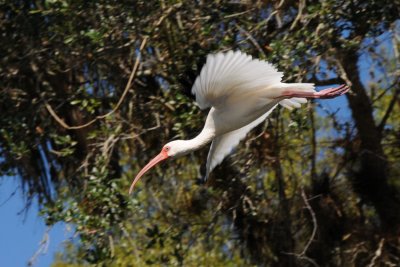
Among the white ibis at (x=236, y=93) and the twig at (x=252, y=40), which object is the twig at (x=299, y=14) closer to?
the twig at (x=252, y=40)

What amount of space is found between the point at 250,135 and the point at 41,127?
5.89 feet

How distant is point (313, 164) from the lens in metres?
9.73

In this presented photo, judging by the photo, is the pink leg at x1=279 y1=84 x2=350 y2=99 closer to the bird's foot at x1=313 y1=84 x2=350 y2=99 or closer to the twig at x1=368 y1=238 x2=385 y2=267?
the bird's foot at x1=313 y1=84 x2=350 y2=99

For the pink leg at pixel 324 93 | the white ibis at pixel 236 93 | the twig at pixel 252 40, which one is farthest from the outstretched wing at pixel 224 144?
the twig at pixel 252 40

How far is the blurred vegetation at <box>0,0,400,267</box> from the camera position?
827cm

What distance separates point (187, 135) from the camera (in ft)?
27.5

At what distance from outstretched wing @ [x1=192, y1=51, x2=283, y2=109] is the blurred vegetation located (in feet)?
0.53

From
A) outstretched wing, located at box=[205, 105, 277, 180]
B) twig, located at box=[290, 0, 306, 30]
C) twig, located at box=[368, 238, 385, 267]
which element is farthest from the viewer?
twig, located at box=[368, 238, 385, 267]

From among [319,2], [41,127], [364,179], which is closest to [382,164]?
[364,179]

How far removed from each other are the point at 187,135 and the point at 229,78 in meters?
1.67

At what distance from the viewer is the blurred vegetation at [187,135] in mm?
8266

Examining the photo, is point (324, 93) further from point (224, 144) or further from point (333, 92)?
point (224, 144)

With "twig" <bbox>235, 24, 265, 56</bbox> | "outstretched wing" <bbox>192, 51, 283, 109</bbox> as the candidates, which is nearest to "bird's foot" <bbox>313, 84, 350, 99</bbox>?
"outstretched wing" <bbox>192, 51, 283, 109</bbox>

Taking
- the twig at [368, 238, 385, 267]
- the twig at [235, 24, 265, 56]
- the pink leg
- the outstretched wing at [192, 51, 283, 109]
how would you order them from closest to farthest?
1. the outstretched wing at [192, 51, 283, 109]
2. the pink leg
3. the twig at [235, 24, 265, 56]
4. the twig at [368, 238, 385, 267]
